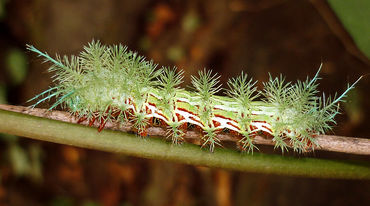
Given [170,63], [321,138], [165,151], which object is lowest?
[165,151]

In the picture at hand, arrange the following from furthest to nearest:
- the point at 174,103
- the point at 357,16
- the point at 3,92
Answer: the point at 3,92 → the point at 174,103 → the point at 357,16

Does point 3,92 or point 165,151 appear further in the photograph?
point 3,92

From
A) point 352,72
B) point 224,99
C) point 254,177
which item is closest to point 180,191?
point 254,177

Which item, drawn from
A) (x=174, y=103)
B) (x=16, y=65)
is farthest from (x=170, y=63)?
(x=174, y=103)

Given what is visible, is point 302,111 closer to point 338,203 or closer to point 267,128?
point 267,128

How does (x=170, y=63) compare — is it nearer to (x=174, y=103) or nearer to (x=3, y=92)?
(x=3, y=92)

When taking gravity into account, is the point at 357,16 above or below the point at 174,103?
above

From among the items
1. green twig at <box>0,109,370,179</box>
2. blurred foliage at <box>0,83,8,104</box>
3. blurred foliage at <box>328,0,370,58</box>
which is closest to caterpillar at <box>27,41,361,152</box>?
green twig at <box>0,109,370,179</box>
